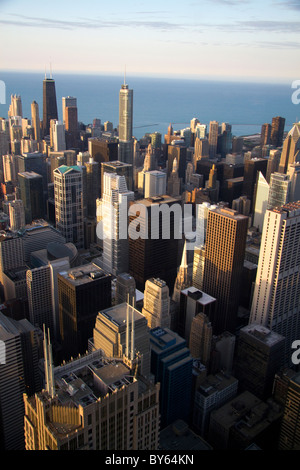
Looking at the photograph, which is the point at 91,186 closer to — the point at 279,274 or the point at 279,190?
the point at 279,190

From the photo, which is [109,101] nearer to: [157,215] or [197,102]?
[197,102]

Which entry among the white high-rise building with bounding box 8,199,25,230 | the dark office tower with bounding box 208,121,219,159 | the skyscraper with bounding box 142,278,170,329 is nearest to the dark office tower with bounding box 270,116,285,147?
the dark office tower with bounding box 208,121,219,159

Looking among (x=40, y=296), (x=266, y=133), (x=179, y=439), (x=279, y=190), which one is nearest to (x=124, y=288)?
(x=40, y=296)

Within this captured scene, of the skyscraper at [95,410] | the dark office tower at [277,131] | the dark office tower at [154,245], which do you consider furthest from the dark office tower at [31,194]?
the dark office tower at [277,131]

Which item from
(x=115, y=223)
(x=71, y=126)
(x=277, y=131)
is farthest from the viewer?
(x=71, y=126)

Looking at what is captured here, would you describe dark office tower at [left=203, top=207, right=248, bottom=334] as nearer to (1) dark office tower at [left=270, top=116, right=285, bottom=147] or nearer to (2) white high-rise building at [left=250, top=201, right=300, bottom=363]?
(2) white high-rise building at [left=250, top=201, right=300, bottom=363]

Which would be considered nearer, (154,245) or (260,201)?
(154,245)
